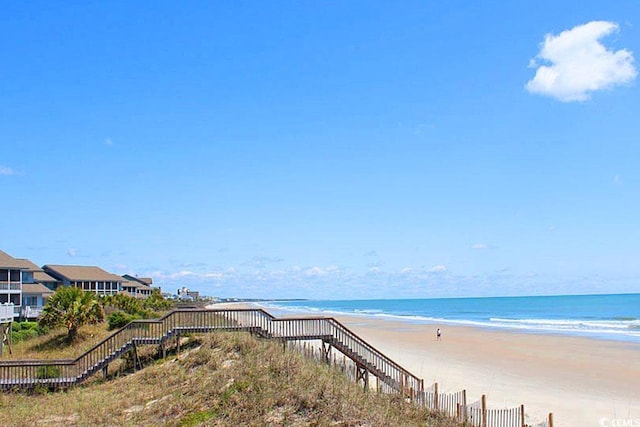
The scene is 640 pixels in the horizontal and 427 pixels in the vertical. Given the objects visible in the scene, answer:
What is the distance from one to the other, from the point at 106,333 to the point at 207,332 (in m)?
13.0

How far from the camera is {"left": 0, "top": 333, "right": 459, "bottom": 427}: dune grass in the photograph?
15.0 metres

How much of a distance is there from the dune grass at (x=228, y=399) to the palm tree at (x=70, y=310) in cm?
1081

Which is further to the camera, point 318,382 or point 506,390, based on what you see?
Result: point 506,390

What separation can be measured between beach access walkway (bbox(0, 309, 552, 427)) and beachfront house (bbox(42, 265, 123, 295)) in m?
48.6

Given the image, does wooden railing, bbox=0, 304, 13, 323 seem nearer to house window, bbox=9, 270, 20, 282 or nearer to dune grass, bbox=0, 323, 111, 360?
dune grass, bbox=0, 323, 111, 360

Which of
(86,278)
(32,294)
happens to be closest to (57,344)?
(32,294)

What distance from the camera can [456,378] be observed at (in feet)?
106

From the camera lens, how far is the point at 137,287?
100 meters

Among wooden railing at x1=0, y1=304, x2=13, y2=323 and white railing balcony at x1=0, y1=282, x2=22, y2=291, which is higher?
white railing balcony at x1=0, y1=282, x2=22, y2=291

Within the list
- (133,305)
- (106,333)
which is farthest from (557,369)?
(133,305)

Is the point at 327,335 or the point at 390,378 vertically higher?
the point at 327,335

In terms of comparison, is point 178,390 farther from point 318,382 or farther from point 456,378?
point 456,378

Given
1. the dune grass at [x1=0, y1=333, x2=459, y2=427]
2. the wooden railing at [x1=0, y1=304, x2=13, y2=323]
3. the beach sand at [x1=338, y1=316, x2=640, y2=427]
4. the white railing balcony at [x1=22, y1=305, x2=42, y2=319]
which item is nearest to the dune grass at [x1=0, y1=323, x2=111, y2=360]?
the wooden railing at [x1=0, y1=304, x2=13, y2=323]

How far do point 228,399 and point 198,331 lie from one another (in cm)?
856
